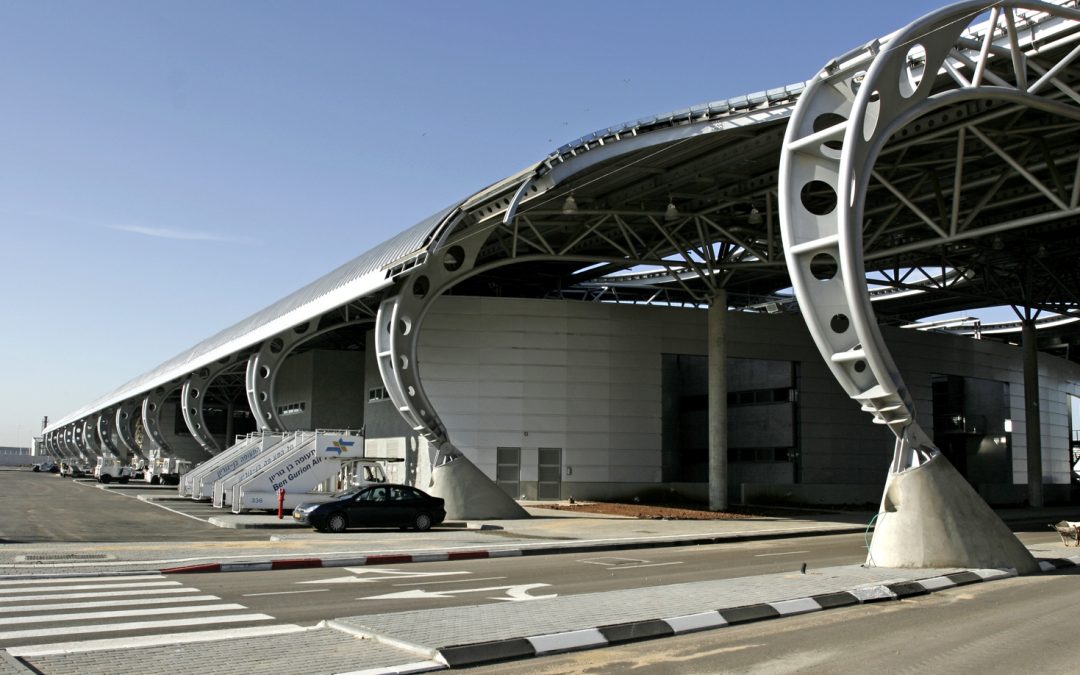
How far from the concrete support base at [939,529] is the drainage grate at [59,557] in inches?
579

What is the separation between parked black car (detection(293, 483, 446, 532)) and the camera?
26.1 m

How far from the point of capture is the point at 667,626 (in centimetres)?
1054

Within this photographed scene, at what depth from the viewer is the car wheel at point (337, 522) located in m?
26.1

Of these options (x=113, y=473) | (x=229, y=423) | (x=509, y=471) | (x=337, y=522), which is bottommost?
(x=113, y=473)

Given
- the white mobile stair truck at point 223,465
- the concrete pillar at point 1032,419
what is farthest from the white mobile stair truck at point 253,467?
the concrete pillar at point 1032,419

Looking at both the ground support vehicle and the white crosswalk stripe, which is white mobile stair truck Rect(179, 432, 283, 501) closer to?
the ground support vehicle

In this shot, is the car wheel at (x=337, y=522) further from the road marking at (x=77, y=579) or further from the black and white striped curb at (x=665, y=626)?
the black and white striped curb at (x=665, y=626)

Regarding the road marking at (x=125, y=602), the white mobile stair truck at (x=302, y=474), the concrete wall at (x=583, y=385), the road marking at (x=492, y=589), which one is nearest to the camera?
the road marking at (x=125, y=602)

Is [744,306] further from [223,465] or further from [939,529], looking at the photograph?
[939,529]

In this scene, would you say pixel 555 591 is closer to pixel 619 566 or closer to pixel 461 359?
pixel 619 566

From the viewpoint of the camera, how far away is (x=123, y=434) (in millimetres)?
89062

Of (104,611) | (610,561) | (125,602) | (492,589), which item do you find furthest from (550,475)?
(104,611)

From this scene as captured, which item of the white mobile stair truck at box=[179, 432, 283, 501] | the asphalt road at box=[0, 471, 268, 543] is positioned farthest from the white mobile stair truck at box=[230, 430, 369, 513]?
the white mobile stair truck at box=[179, 432, 283, 501]

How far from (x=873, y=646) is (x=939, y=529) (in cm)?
765
